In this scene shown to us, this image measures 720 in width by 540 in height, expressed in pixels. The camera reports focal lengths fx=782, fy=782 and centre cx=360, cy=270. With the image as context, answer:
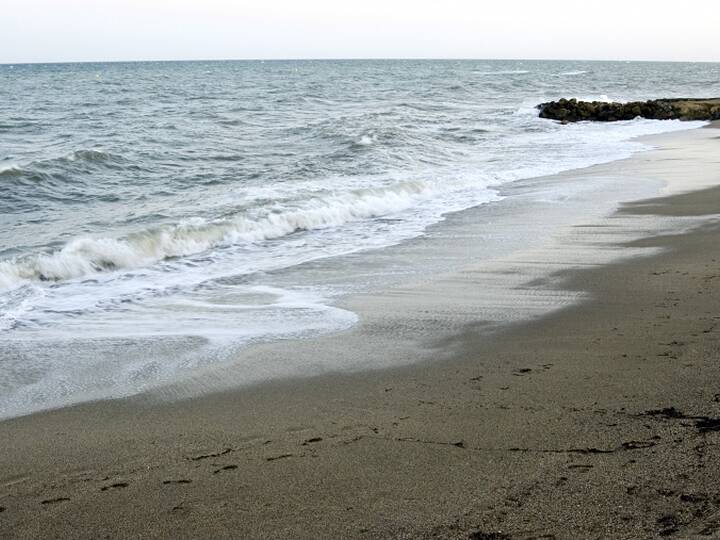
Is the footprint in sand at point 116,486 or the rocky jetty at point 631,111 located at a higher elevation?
the rocky jetty at point 631,111

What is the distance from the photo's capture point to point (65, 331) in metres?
6.07

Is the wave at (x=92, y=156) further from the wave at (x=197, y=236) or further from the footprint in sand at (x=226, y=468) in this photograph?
the footprint in sand at (x=226, y=468)

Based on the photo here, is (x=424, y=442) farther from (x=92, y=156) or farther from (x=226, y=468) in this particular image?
(x=92, y=156)

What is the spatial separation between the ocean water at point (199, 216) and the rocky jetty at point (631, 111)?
6.50 ft

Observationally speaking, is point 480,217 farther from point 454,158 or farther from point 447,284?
point 454,158

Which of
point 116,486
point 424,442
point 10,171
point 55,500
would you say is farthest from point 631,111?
point 55,500

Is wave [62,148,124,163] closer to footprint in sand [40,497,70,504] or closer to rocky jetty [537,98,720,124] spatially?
footprint in sand [40,497,70,504]

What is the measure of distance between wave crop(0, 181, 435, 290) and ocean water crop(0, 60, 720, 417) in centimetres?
3

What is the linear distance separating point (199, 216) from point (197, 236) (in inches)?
54.3

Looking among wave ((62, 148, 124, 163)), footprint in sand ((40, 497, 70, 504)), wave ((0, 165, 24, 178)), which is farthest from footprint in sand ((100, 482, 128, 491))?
wave ((62, 148, 124, 163))

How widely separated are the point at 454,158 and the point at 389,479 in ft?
55.4

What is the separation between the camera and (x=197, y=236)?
32.9 ft

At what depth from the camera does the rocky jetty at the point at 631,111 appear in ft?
102

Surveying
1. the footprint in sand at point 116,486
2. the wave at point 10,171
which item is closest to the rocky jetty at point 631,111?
the wave at point 10,171
